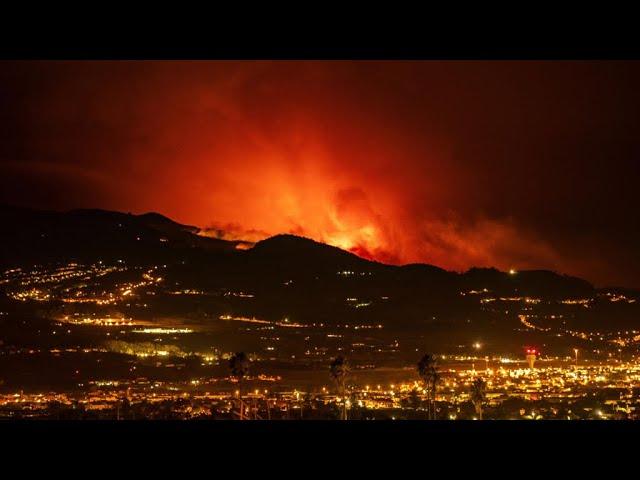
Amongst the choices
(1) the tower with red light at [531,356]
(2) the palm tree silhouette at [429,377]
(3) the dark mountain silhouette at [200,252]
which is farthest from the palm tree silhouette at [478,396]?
(3) the dark mountain silhouette at [200,252]

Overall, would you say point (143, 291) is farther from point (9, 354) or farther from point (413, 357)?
point (413, 357)

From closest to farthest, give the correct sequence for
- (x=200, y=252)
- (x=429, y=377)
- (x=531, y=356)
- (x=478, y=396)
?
(x=478, y=396) → (x=429, y=377) → (x=531, y=356) → (x=200, y=252)

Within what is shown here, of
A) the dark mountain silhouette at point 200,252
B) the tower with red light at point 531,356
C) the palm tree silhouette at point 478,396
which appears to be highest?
the dark mountain silhouette at point 200,252

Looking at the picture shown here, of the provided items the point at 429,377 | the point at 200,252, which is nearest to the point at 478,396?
the point at 429,377

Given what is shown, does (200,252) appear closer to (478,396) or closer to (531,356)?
(531,356)

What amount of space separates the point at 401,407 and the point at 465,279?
41.7ft

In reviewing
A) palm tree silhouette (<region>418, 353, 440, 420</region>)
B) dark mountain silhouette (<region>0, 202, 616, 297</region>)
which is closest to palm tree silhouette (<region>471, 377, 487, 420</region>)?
palm tree silhouette (<region>418, 353, 440, 420</region>)

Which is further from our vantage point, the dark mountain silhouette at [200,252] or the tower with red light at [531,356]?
the dark mountain silhouette at [200,252]

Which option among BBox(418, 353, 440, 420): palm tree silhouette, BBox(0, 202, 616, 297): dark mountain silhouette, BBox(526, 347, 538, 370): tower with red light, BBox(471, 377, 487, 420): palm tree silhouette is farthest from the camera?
BBox(0, 202, 616, 297): dark mountain silhouette

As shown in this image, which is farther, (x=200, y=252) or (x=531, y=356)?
(x=200, y=252)

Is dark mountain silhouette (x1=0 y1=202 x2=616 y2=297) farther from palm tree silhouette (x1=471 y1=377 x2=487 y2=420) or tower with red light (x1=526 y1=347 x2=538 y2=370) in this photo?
palm tree silhouette (x1=471 y1=377 x2=487 y2=420)

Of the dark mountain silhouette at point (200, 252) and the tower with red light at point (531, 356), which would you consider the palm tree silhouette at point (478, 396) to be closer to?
the tower with red light at point (531, 356)

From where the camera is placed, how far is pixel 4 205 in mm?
28625
